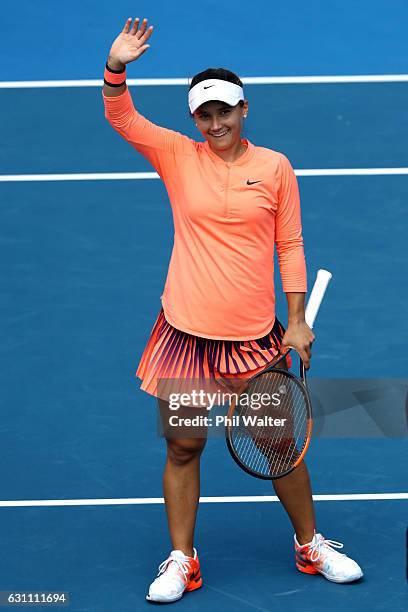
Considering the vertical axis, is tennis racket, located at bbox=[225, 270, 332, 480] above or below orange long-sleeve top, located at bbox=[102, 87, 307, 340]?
below

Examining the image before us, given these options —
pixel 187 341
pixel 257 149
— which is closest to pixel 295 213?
pixel 257 149

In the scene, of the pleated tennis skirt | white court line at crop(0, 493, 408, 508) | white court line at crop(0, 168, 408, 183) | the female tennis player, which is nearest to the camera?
the female tennis player

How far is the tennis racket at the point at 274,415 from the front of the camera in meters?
6.31

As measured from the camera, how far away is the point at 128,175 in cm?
1062

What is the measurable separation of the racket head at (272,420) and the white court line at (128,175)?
421 centimetres

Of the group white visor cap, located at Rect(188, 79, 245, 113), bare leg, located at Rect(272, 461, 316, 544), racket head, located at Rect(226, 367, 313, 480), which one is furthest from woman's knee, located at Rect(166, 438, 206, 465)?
white visor cap, located at Rect(188, 79, 245, 113)

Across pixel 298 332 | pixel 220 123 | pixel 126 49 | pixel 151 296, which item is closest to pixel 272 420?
pixel 298 332

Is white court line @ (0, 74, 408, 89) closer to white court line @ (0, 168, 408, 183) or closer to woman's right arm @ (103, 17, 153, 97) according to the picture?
white court line @ (0, 168, 408, 183)

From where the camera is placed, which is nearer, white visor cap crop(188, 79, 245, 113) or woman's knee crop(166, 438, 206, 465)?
white visor cap crop(188, 79, 245, 113)

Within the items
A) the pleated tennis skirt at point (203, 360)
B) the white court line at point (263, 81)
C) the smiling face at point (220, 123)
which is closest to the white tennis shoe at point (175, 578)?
the pleated tennis skirt at point (203, 360)

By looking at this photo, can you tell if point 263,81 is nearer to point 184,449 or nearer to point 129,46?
point 129,46

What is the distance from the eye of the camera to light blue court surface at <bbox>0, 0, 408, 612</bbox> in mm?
6938

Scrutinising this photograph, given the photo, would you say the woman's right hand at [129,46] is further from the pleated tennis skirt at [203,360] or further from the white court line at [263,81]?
the white court line at [263,81]

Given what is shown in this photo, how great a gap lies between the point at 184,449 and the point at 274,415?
417 millimetres
